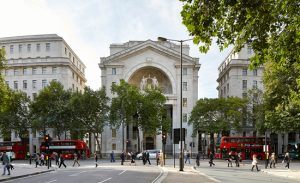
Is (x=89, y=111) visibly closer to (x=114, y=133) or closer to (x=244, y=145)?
(x=114, y=133)

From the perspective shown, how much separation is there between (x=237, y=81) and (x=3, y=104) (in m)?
57.4

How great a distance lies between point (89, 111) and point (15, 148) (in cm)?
1301

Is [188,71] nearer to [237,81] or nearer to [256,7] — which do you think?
[237,81]

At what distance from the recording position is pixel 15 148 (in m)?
68.1

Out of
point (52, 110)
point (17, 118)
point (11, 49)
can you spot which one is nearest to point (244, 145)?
point (52, 110)

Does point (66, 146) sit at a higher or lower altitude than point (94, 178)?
lower

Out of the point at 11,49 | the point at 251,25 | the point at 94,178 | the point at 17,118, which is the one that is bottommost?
the point at 94,178

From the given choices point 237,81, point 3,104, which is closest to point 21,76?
point 237,81

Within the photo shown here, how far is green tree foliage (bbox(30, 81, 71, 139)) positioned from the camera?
6881cm

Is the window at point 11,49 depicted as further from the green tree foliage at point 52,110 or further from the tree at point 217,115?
the tree at point 217,115

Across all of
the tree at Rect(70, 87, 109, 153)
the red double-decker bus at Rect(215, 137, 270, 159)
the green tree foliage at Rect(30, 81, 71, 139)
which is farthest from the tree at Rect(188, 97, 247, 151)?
the green tree foliage at Rect(30, 81, 71, 139)

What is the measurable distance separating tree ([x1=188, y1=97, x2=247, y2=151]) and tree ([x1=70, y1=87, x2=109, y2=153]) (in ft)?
49.5

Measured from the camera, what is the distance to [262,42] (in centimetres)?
1487

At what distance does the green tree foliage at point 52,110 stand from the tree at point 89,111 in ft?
4.74
